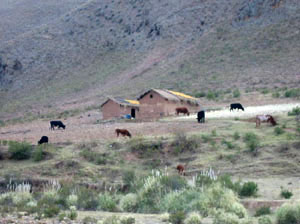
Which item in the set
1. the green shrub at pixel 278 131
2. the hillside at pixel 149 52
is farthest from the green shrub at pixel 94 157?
the hillside at pixel 149 52

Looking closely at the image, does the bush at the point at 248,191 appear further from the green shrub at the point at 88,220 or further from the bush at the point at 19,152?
the bush at the point at 19,152

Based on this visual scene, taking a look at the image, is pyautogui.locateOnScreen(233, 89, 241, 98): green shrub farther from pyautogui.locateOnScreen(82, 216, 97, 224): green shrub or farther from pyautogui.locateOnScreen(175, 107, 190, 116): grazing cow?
pyautogui.locateOnScreen(82, 216, 97, 224): green shrub

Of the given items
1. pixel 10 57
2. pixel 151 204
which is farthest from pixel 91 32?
pixel 151 204

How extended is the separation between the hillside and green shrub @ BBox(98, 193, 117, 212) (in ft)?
109

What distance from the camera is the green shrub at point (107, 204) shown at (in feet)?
66.1

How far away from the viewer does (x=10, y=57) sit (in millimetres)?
84062

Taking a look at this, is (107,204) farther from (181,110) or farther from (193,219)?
(181,110)

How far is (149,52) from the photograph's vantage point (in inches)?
2901

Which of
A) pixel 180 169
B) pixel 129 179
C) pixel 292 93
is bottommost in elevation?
pixel 129 179

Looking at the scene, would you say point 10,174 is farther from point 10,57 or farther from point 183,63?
point 10,57

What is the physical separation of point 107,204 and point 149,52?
5462cm

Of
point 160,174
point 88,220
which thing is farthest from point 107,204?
point 160,174

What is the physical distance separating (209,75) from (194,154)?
3257 cm

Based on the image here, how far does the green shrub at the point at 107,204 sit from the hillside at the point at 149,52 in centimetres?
3312
